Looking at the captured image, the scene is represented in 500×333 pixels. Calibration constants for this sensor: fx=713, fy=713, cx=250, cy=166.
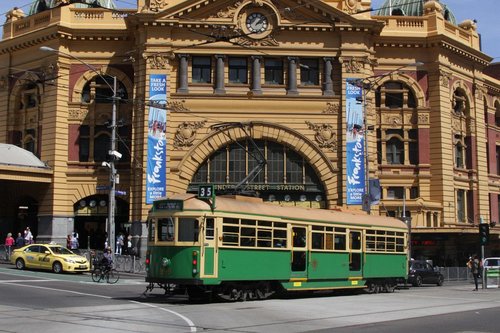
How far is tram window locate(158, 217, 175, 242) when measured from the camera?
2161 cm

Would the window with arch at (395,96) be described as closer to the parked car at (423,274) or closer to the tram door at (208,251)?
the parked car at (423,274)

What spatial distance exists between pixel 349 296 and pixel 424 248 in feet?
71.6

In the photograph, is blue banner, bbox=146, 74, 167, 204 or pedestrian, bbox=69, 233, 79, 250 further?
blue banner, bbox=146, 74, 167, 204

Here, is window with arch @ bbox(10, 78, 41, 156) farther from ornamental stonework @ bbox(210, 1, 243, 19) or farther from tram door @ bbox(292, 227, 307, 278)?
Result: tram door @ bbox(292, 227, 307, 278)

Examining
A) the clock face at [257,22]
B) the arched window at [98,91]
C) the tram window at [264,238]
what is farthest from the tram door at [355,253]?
the arched window at [98,91]

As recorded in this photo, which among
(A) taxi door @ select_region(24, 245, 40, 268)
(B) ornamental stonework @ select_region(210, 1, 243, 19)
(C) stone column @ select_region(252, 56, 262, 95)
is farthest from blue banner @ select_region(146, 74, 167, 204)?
(A) taxi door @ select_region(24, 245, 40, 268)

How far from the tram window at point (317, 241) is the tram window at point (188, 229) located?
5.41m

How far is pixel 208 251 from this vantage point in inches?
835

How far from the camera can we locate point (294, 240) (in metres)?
24.3

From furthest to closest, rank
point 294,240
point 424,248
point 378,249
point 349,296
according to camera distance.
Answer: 1. point 424,248
2. point 378,249
3. point 349,296
4. point 294,240

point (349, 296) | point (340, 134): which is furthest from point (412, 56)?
point (349, 296)

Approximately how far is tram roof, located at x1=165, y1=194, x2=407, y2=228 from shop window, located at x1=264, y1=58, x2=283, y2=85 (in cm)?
1820

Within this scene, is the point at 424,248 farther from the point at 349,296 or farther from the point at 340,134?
the point at 349,296

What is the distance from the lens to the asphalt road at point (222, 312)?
1549cm
